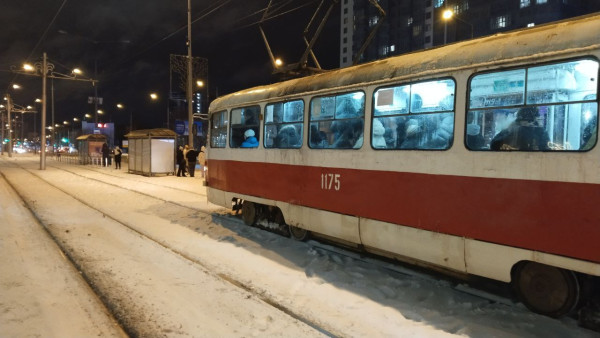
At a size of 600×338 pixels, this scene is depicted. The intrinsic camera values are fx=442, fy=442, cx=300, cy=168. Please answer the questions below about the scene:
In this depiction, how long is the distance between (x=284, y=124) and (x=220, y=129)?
2.74m

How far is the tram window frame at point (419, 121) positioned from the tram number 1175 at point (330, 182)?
864 mm

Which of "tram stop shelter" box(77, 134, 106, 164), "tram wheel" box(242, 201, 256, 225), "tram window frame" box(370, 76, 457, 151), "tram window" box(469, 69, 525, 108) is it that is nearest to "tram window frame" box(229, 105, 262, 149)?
"tram wheel" box(242, 201, 256, 225)

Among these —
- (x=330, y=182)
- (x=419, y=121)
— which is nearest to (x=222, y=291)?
(x=330, y=182)

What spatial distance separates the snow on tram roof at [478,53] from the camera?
4.10m

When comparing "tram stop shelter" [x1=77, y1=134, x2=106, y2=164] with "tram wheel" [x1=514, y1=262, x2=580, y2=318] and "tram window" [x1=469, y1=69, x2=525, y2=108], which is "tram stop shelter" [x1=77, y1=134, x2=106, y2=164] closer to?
"tram window" [x1=469, y1=69, x2=525, y2=108]

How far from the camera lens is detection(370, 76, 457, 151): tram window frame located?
16.6 feet

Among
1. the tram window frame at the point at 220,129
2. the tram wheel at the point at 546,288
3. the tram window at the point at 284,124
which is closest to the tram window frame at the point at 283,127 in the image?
the tram window at the point at 284,124

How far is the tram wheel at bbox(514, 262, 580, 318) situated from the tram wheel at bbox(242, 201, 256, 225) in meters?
5.48

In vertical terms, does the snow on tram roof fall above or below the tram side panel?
above

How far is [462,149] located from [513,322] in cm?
184

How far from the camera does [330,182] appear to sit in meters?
6.74

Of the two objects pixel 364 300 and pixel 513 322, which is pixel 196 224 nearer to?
pixel 364 300

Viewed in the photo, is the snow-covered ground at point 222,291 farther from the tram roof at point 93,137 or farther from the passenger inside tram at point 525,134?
the tram roof at point 93,137

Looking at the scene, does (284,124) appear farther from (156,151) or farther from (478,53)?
(156,151)
